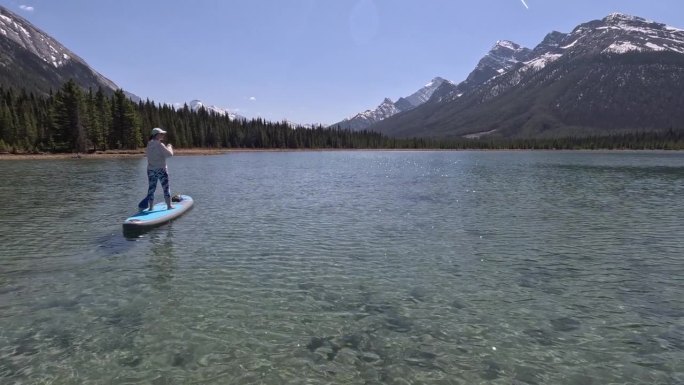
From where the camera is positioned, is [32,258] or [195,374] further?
[32,258]

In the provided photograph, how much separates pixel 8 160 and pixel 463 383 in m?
112

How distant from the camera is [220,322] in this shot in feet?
35.3

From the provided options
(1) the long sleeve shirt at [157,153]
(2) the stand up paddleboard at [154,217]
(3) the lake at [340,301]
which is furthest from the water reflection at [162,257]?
(1) the long sleeve shirt at [157,153]

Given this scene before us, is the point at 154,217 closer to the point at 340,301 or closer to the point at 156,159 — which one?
the point at 156,159

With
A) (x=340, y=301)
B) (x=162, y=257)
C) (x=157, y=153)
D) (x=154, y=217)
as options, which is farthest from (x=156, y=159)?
(x=340, y=301)

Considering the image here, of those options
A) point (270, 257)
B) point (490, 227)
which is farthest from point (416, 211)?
point (270, 257)

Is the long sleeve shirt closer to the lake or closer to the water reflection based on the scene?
the lake

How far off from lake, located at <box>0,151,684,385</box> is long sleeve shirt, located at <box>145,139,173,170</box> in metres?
3.58

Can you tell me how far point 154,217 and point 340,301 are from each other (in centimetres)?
1490

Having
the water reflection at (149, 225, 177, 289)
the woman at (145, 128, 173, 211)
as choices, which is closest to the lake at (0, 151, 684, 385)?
the water reflection at (149, 225, 177, 289)

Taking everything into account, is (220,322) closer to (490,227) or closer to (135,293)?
(135,293)

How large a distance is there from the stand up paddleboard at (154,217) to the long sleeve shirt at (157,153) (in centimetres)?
266

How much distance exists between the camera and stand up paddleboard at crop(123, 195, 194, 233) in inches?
829

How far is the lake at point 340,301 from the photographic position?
8.68 metres
